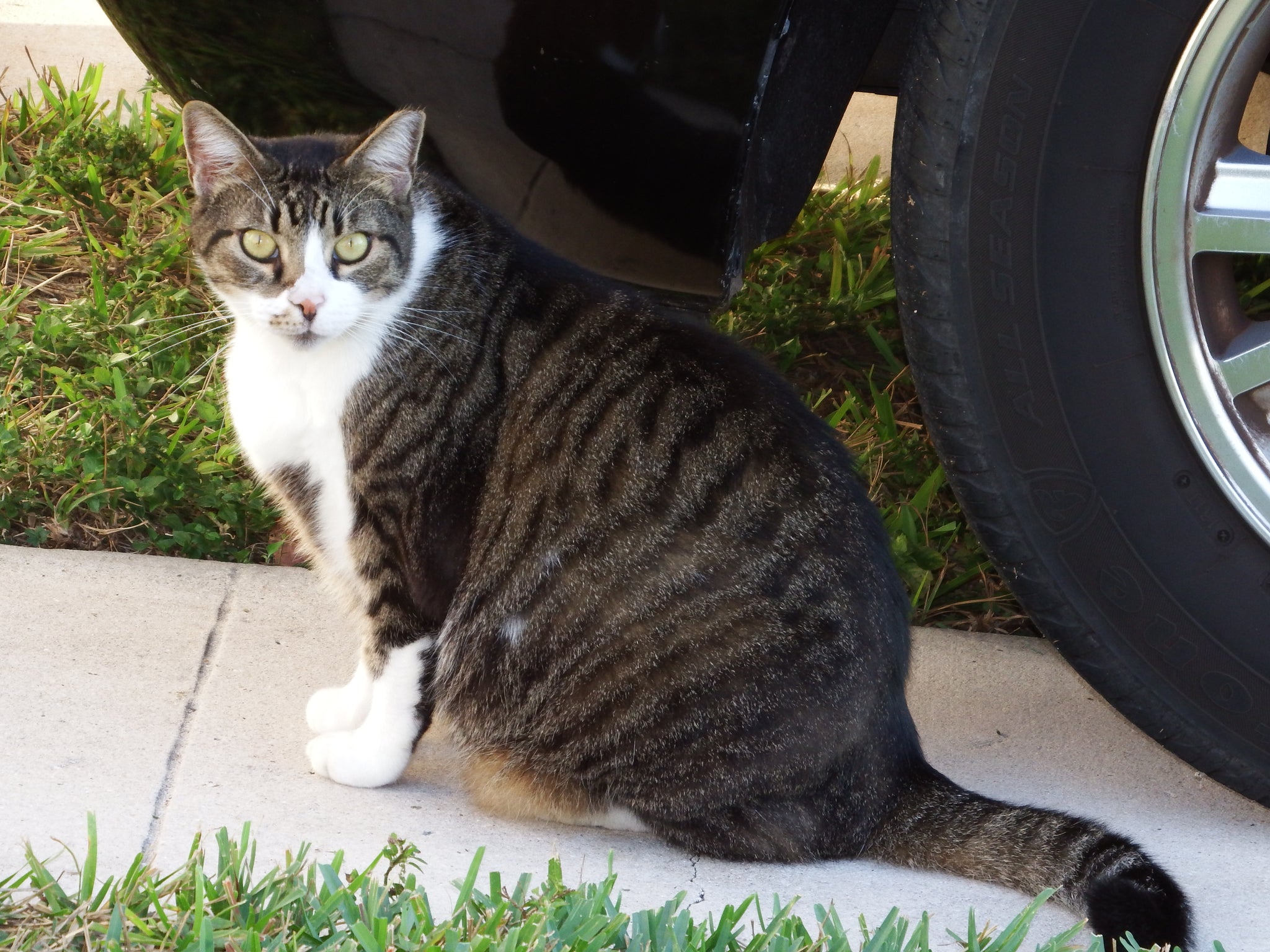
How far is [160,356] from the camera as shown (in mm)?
3455

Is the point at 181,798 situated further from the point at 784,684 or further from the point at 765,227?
the point at 765,227

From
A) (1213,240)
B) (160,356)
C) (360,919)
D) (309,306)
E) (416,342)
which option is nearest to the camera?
(360,919)

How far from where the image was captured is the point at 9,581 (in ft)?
9.05

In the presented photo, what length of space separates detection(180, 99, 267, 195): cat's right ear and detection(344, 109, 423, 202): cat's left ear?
0.17 metres

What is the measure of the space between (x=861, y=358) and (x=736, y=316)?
389 mm

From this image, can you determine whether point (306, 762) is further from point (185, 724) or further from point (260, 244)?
point (260, 244)

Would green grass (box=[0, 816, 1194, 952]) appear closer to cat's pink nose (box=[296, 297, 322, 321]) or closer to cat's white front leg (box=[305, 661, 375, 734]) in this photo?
cat's white front leg (box=[305, 661, 375, 734])

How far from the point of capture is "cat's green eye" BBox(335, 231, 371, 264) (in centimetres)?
231

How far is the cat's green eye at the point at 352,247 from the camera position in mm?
2312

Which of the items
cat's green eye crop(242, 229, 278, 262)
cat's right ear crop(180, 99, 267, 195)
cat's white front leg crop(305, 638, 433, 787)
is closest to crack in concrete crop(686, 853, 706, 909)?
cat's white front leg crop(305, 638, 433, 787)

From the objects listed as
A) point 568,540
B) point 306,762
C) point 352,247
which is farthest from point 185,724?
point 352,247

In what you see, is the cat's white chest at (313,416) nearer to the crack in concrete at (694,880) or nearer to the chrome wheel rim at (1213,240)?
the crack in concrete at (694,880)

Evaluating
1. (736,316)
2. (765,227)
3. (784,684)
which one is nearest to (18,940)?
(784,684)

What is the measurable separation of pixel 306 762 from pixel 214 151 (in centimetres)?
112
